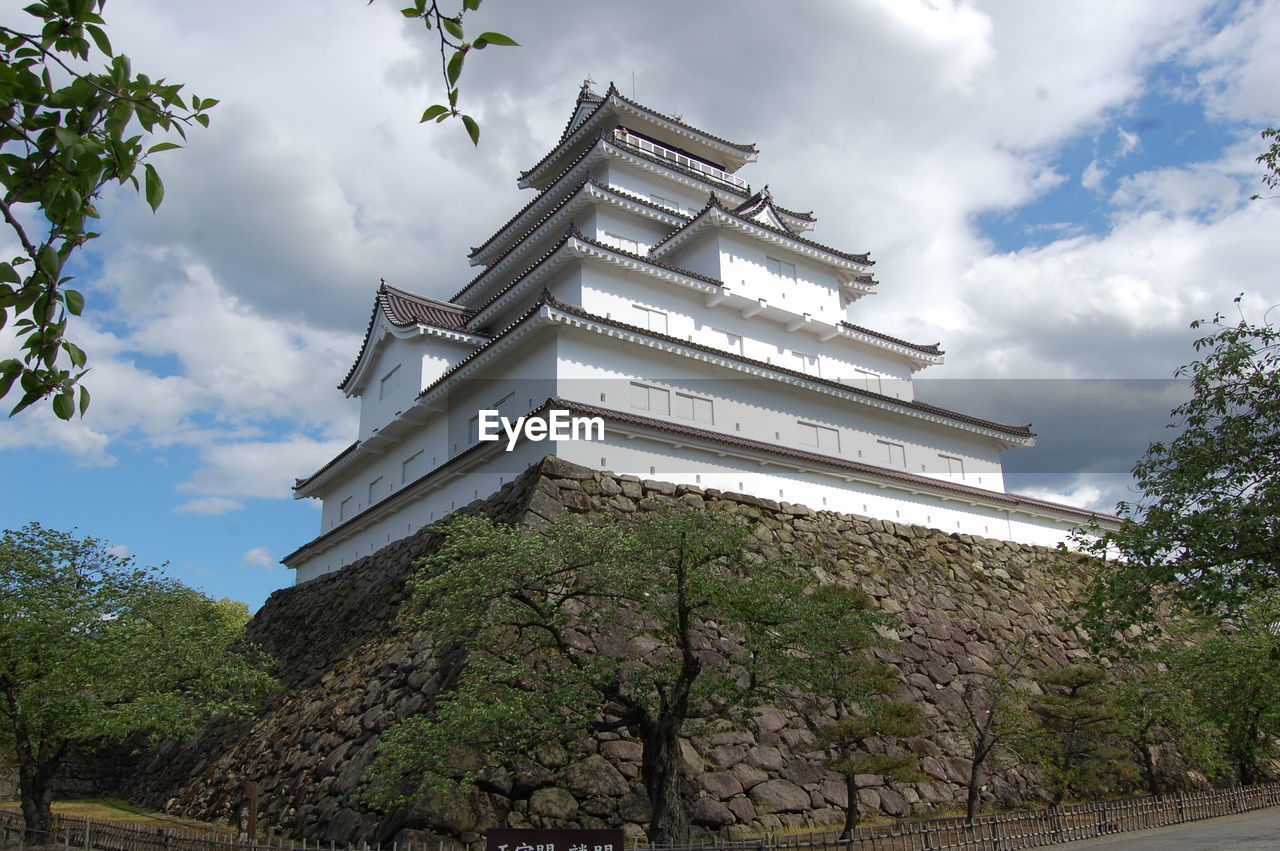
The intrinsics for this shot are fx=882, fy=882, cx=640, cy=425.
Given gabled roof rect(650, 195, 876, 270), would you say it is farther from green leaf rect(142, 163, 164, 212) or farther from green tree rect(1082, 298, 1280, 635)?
green leaf rect(142, 163, 164, 212)

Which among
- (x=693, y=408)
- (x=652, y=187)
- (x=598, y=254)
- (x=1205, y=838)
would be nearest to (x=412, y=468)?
(x=598, y=254)

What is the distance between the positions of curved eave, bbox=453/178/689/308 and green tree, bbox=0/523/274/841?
1390 centimetres

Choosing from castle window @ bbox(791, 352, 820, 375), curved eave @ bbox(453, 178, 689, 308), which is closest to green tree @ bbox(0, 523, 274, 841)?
curved eave @ bbox(453, 178, 689, 308)

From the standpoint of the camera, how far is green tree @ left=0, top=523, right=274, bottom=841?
49.8 feet

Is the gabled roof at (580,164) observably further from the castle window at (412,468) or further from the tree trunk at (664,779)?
the tree trunk at (664,779)

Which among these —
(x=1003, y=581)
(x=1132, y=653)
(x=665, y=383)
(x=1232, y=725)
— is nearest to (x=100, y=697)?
(x=665, y=383)

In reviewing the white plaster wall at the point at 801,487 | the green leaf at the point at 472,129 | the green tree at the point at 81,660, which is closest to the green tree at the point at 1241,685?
the white plaster wall at the point at 801,487

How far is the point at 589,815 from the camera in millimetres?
12344

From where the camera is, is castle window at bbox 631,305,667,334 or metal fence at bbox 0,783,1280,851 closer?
metal fence at bbox 0,783,1280,851

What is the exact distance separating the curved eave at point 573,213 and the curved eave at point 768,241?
5.12ft

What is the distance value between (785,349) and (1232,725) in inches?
A: 541

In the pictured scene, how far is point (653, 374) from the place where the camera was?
68.5 feet

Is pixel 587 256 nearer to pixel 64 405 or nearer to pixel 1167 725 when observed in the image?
pixel 1167 725

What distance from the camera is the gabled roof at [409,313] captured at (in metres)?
24.5
